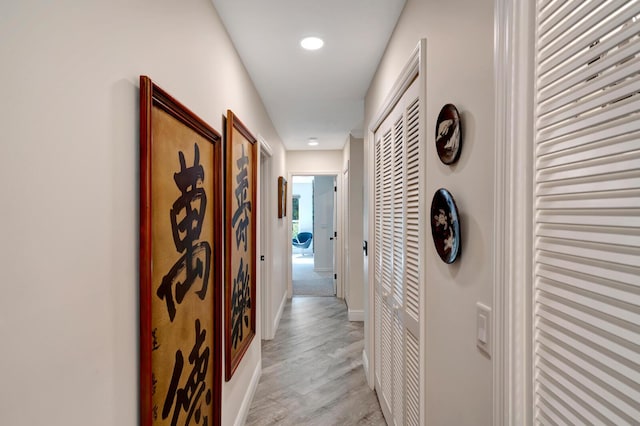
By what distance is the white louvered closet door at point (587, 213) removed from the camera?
53cm

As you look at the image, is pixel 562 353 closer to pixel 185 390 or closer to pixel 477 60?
pixel 477 60

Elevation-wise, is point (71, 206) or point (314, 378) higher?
point (71, 206)

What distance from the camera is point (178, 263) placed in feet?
4.13

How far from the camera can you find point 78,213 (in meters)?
0.75

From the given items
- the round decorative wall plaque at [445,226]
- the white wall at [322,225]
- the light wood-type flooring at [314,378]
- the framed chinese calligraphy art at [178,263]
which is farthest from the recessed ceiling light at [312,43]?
the white wall at [322,225]

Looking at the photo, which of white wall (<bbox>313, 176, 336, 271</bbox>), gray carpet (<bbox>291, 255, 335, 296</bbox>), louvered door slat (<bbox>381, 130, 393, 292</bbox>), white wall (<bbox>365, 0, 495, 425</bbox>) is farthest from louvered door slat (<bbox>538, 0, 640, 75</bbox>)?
white wall (<bbox>313, 176, 336, 271</bbox>)

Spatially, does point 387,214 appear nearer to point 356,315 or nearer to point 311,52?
point 311,52

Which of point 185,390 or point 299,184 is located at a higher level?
point 299,184

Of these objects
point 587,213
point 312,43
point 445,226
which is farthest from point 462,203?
point 312,43

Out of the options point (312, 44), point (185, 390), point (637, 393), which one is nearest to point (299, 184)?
point (312, 44)

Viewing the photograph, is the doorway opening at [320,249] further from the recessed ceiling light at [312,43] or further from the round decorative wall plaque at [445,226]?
the round decorative wall plaque at [445,226]

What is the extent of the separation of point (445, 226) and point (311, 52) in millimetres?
1636

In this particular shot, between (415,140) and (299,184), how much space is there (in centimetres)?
1058

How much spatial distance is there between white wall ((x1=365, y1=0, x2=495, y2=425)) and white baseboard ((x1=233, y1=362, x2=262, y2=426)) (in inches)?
55.8
